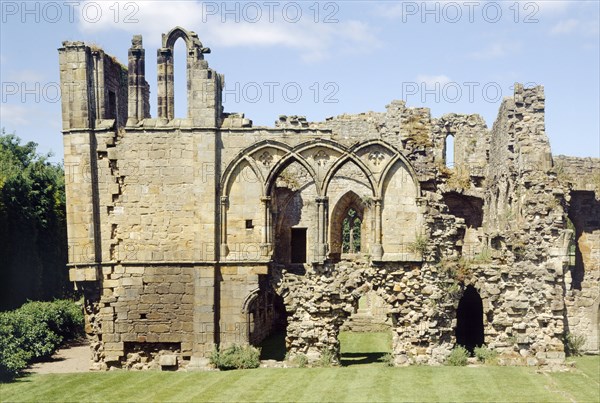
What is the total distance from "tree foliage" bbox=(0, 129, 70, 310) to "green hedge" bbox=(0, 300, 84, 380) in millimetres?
2374

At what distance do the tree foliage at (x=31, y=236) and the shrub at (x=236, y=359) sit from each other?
37.6ft

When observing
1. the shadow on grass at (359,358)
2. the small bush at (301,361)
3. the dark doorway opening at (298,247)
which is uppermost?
the dark doorway opening at (298,247)

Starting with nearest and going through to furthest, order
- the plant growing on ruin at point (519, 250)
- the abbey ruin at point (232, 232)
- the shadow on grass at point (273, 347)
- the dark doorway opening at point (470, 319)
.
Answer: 1. the abbey ruin at point (232, 232)
2. the plant growing on ruin at point (519, 250)
3. the shadow on grass at point (273, 347)
4. the dark doorway opening at point (470, 319)

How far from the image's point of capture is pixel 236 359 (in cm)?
1633

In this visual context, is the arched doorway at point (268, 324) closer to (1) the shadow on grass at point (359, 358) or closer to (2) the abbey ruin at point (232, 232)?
(2) the abbey ruin at point (232, 232)

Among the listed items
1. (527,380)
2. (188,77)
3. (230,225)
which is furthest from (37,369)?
(527,380)

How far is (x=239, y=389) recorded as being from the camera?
45.7 ft

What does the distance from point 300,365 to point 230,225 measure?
4066mm

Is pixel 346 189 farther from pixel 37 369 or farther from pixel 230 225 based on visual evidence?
pixel 37 369

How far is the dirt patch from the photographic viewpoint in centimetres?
1700

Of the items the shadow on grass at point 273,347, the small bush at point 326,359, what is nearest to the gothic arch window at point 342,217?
the shadow on grass at point 273,347

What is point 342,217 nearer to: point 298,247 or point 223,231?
point 298,247

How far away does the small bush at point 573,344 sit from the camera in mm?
18469

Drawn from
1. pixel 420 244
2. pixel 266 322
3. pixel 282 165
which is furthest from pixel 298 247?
pixel 420 244
